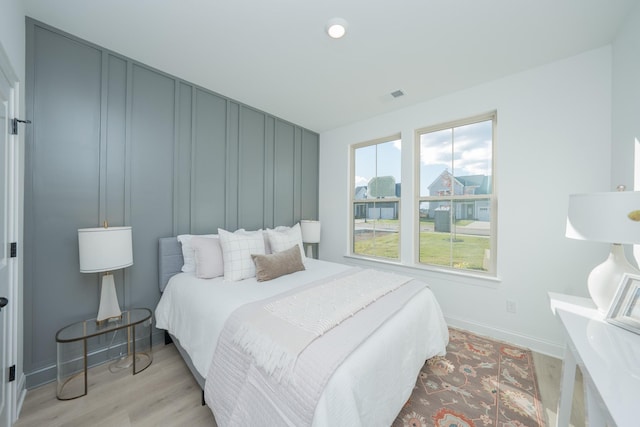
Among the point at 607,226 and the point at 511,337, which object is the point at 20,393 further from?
the point at 511,337

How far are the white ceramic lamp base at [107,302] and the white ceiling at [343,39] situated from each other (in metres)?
1.98

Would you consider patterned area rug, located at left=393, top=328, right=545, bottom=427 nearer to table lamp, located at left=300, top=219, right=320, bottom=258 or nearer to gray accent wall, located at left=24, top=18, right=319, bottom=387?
table lamp, located at left=300, top=219, right=320, bottom=258

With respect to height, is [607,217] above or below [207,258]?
above

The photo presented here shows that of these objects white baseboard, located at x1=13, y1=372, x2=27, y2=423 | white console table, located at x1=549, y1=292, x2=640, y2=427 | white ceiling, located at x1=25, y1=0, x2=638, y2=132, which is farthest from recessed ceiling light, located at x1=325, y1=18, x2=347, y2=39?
white baseboard, located at x1=13, y1=372, x2=27, y2=423

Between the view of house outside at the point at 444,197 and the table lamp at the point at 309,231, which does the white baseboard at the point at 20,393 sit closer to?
the table lamp at the point at 309,231

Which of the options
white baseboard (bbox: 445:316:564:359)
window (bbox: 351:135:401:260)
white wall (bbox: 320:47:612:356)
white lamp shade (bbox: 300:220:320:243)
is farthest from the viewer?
white lamp shade (bbox: 300:220:320:243)

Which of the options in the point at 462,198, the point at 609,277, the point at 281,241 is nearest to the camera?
the point at 609,277

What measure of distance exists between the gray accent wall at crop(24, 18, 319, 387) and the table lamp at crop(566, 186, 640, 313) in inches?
119

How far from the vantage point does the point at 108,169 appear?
2096 millimetres

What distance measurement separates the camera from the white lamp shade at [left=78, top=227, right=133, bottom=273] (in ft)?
5.64

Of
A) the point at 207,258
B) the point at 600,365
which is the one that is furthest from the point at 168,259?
the point at 600,365

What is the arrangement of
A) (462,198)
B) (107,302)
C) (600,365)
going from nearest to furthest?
(600,365)
(107,302)
(462,198)

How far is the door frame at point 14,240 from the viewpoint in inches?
57.6

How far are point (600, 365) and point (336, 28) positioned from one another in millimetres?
2365
